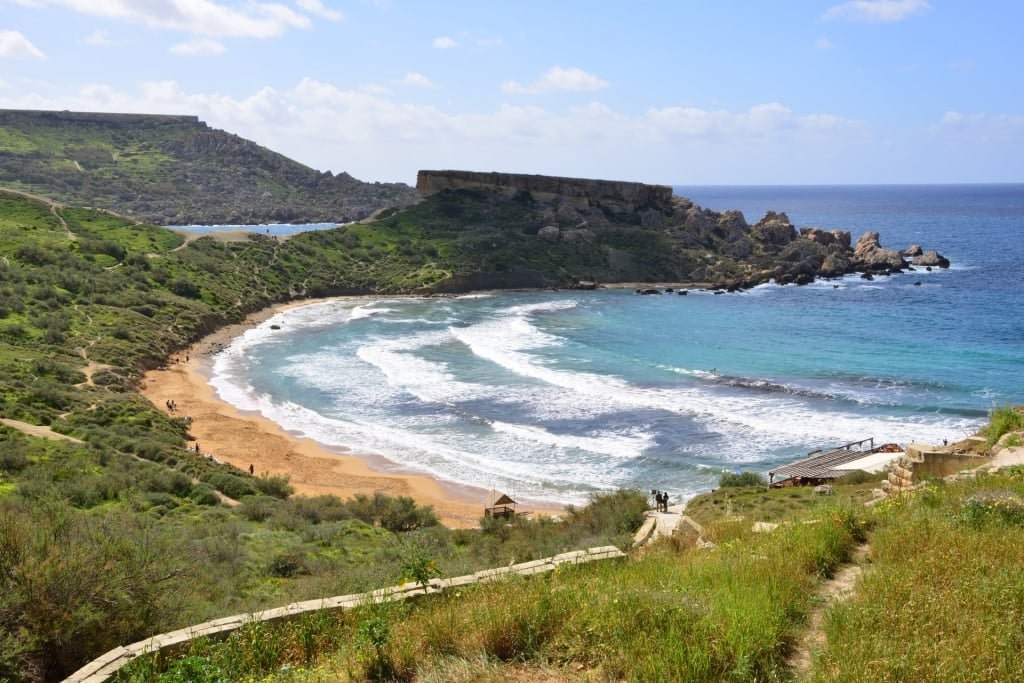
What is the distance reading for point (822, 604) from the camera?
748 centimetres

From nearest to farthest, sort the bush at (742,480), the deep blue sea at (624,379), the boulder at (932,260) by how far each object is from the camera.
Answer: the bush at (742,480), the deep blue sea at (624,379), the boulder at (932,260)

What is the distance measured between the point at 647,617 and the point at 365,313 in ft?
187

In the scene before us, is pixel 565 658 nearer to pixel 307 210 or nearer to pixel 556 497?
pixel 556 497

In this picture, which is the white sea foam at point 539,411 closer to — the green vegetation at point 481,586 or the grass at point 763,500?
the grass at point 763,500

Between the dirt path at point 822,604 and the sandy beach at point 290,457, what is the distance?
1499 centimetres

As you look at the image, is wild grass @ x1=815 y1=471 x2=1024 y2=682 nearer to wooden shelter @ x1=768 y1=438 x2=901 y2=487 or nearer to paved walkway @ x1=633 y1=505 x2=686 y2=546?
paved walkway @ x1=633 y1=505 x2=686 y2=546

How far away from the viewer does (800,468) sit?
23.4 meters

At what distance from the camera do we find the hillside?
114 metres

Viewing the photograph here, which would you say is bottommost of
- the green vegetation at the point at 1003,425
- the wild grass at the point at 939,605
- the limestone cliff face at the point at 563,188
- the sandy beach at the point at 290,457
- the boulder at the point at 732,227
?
the sandy beach at the point at 290,457

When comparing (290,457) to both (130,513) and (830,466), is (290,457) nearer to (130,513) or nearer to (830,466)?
(130,513)

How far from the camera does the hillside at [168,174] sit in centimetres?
11431

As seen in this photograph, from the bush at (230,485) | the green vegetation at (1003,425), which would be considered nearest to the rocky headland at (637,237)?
the bush at (230,485)

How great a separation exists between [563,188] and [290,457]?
74758mm

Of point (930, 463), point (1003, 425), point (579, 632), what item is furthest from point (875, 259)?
point (579, 632)
